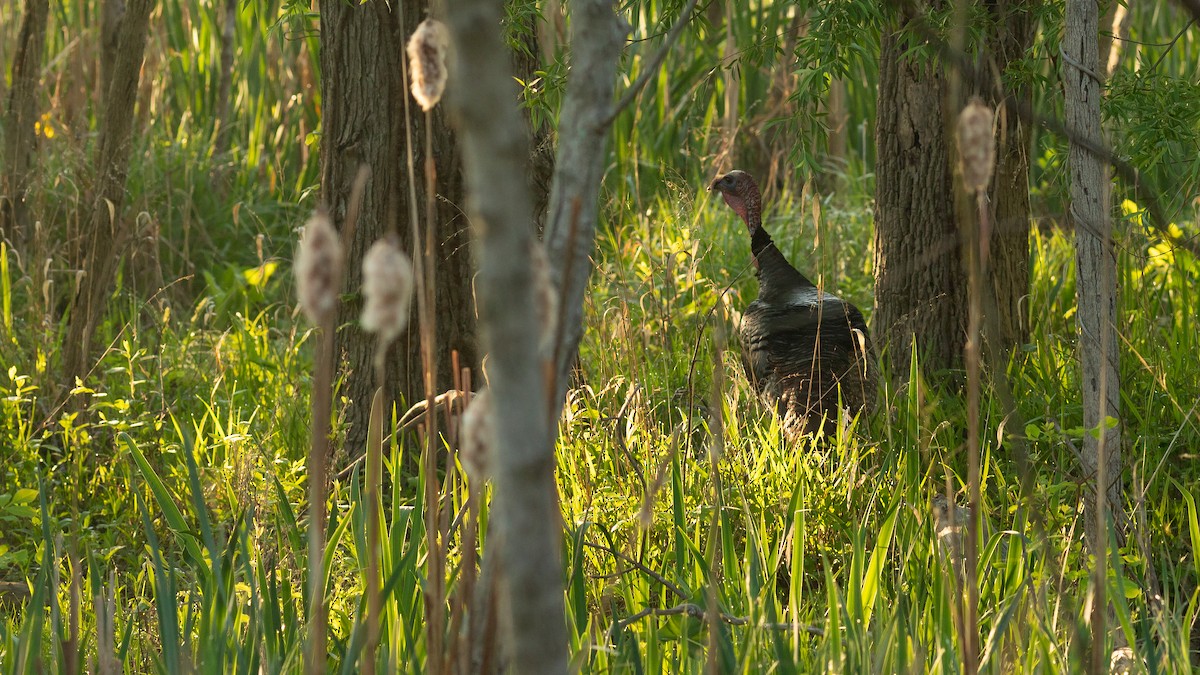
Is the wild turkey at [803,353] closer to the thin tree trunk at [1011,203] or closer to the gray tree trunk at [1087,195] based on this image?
the thin tree trunk at [1011,203]

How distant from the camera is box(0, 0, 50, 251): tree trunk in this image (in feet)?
16.4

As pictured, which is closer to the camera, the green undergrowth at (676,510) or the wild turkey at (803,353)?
the green undergrowth at (676,510)

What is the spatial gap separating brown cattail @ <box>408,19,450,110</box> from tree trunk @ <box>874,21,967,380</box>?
313cm

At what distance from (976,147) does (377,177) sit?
2999mm

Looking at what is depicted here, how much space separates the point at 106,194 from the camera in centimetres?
446

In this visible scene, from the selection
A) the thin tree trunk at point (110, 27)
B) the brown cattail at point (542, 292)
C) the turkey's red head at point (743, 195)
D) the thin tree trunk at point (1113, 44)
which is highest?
the thin tree trunk at point (110, 27)

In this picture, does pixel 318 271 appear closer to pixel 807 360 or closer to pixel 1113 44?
pixel 807 360

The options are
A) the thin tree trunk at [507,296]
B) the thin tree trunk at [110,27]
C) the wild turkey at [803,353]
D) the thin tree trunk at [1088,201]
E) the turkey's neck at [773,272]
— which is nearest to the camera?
the thin tree trunk at [507,296]

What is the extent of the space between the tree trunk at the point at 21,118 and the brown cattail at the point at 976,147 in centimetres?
462

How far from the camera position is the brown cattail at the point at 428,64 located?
3.70 feet

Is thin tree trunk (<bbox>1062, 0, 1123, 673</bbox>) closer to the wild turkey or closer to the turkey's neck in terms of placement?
the wild turkey

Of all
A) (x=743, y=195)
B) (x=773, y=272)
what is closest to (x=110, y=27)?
(x=743, y=195)

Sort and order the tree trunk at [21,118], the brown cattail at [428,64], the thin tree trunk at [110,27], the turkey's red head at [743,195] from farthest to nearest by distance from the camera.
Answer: the thin tree trunk at [110,27]
the tree trunk at [21,118]
the turkey's red head at [743,195]
the brown cattail at [428,64]

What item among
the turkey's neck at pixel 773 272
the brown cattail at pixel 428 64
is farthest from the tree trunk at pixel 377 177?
the brown cattail at pixel 428 64
